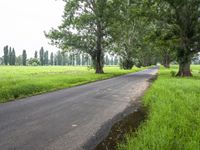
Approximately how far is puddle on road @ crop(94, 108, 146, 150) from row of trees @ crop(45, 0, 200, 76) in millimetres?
18978

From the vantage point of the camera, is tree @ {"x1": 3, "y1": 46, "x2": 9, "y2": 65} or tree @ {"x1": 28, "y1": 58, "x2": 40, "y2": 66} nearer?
tree @ {"x1": 3, "y1": 46, "x2": 9, "y2": 65}

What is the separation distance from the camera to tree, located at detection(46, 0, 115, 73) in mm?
29953

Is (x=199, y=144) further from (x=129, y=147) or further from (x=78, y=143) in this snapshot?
(x=78, y=143)

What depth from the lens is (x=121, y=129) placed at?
239 inches

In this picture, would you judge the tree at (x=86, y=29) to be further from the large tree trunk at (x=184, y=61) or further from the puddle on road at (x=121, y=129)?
the puddle on road at (x=121, y=129)

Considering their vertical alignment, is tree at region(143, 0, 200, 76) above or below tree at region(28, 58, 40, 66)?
above

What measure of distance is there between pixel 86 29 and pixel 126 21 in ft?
20.4

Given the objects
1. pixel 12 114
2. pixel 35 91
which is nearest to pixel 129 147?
pixel 12 114

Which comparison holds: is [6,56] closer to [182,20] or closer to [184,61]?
[182,20]

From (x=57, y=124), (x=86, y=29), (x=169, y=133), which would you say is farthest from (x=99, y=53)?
(x=169, y=133)

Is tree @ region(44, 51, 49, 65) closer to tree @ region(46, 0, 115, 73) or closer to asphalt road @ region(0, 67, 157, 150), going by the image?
tree @ region(46, 0, 115, 73)

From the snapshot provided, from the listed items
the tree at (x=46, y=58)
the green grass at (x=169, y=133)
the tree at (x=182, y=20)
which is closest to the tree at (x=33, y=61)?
the tree at (x=46, y=58)

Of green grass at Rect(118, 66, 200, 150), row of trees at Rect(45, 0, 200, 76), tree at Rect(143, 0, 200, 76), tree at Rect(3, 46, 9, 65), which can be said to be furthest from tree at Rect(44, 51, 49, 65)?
green grass at Rect(118, 66, 200, 150)

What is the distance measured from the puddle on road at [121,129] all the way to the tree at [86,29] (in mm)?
22992
